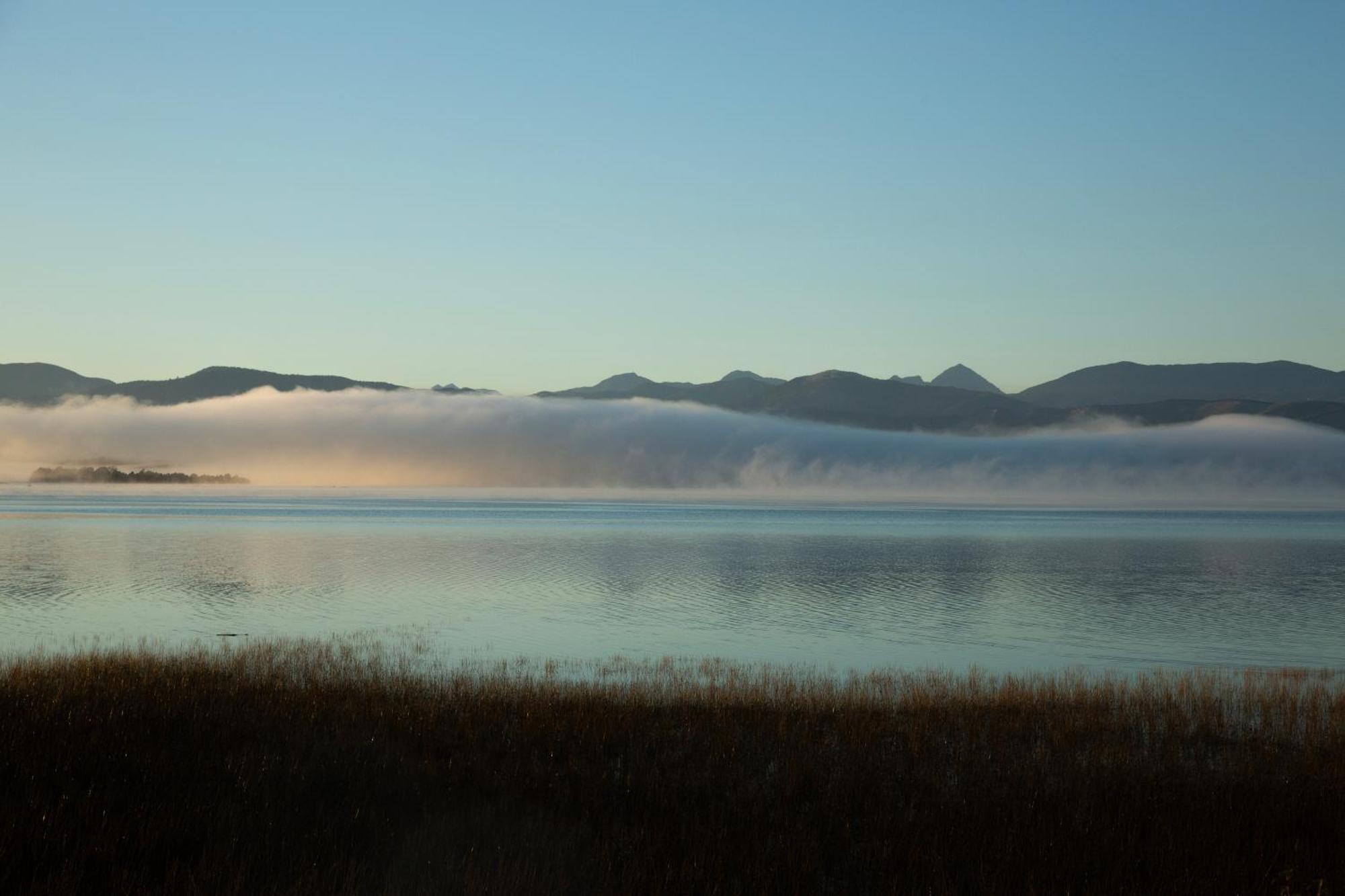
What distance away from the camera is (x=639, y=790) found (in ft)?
34.7

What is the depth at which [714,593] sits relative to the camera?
40.9 meters

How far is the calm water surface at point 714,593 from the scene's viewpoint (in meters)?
27.2

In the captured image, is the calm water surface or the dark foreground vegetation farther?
the calm water surface

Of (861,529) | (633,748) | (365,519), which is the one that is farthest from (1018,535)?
(633,748)

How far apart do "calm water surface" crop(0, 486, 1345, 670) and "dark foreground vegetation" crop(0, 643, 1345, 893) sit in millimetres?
9225

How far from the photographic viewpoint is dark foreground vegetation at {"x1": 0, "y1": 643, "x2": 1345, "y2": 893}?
7.92 m

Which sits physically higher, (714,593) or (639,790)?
(639,790)

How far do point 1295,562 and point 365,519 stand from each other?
88.5 m

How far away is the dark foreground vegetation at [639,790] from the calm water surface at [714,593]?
30.3ft

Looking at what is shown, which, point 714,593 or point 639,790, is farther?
point 714,593

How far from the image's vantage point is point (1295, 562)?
59250mm

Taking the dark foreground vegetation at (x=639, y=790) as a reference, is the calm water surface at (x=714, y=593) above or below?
below

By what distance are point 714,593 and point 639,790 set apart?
1200 inches

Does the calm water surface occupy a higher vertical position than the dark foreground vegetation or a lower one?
lower
